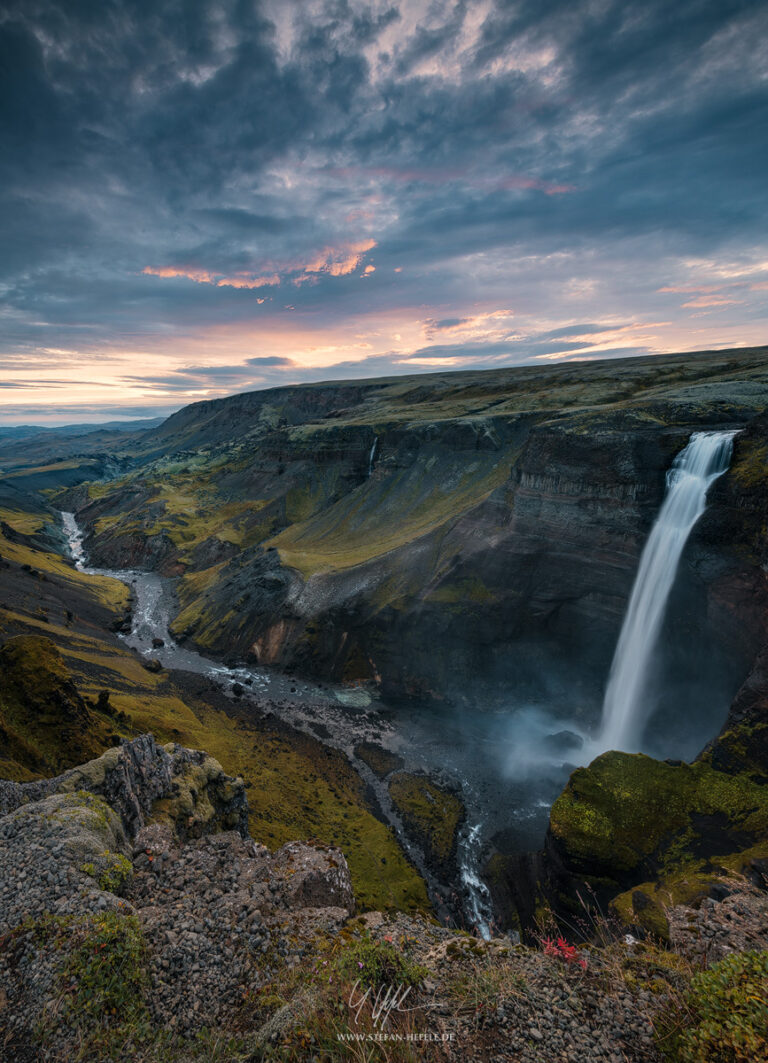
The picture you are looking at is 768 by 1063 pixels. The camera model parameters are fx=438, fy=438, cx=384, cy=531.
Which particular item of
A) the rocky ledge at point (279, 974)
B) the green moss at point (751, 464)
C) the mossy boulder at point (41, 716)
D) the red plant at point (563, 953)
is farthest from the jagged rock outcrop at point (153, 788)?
the green moss at point (751, 464)

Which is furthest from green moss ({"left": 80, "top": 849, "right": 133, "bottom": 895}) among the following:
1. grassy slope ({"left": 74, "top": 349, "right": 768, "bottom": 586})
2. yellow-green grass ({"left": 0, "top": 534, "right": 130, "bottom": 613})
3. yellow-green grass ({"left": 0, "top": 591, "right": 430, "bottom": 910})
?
yellow-green grass ({"left": 0, "top": 534, "right": 130, "bottom": 613})

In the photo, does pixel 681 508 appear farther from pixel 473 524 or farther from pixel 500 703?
pixel 500 703

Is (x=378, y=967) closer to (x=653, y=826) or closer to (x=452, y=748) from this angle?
(x=653, y=826)

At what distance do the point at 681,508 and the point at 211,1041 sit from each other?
145ft

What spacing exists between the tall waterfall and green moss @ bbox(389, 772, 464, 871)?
16170 mm

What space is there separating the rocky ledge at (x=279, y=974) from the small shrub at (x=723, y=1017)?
0.03m

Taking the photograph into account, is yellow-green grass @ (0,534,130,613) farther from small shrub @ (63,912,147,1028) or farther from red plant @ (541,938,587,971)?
red plant @ (541,938,587,971)

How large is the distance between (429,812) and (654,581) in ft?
90.4

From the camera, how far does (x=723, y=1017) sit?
6.58 meters

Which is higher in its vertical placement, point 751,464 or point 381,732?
point 751,464

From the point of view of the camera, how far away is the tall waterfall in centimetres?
3803

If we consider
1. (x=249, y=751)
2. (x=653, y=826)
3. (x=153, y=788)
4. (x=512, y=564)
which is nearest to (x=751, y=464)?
(x=512, y=564)

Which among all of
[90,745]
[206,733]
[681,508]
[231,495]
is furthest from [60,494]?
[681,508]

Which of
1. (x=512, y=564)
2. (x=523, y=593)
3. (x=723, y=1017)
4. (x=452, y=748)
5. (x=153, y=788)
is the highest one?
(x=723, y=1017)
